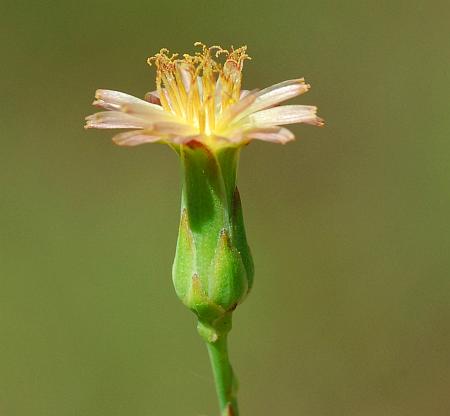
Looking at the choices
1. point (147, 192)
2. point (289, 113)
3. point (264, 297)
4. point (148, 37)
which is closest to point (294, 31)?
point (148, 37)

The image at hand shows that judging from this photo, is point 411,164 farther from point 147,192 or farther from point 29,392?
point 29,392

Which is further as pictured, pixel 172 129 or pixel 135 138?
pixel 172 129

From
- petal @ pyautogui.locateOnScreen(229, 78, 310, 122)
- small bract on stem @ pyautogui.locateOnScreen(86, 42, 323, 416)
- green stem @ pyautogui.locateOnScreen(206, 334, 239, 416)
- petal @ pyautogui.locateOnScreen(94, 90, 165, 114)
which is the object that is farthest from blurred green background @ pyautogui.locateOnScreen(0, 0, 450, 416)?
petal @ pyautogui.locateOnScreen(229, 78, 310, 122)

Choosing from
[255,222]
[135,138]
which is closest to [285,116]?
[135,138]

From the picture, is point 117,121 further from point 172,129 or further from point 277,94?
point 277,94

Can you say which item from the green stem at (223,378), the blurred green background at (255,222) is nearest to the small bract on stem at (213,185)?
the green stem at (223,378)

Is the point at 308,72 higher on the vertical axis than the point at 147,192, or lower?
higher
